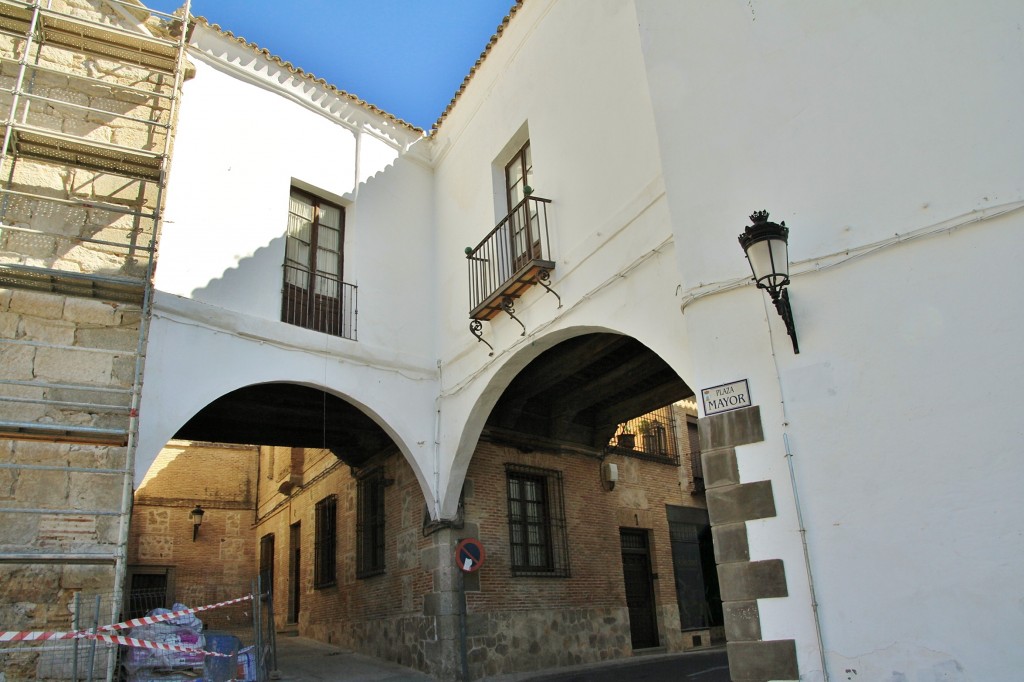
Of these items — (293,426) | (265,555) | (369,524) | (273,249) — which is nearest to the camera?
(273,249)

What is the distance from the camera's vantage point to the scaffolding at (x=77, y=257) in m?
5.74

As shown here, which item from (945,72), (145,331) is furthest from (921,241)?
(145,331)

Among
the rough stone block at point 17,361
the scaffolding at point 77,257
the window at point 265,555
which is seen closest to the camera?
the scaffolding at point 77,257

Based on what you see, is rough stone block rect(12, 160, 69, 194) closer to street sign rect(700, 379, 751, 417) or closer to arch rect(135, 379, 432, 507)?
arch rect(135, 379, 432, 507)

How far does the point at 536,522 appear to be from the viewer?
1004 cm

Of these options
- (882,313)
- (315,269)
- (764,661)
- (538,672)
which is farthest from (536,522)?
(882,313)

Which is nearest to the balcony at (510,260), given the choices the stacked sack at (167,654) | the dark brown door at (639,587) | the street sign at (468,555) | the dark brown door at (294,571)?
the street sign at (468,555)

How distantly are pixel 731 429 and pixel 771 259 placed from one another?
108cm

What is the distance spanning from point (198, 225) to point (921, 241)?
21.4ft

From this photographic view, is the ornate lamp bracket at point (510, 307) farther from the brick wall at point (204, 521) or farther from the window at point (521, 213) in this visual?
the brick wall at point (204, 521)

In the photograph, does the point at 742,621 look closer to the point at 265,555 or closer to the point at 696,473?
the point at 696,473

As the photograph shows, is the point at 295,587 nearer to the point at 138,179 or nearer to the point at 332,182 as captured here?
the point at 332,182

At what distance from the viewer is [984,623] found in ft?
11.6

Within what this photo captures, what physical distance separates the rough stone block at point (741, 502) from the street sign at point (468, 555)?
4.45 metres
